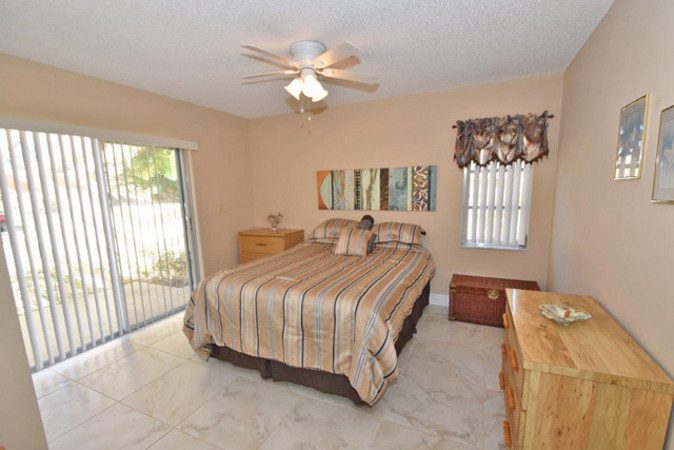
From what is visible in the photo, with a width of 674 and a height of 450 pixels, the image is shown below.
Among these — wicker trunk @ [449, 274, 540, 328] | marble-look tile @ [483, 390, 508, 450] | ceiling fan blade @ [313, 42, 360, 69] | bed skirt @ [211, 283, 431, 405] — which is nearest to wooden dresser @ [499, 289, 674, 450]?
marble-look tile @ [483, 390, 508, 450]

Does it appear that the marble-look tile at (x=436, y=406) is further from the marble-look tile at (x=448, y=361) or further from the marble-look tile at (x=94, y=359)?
the marble-look tile at (x=94, y=359)

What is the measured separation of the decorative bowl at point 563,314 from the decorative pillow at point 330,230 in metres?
2.25

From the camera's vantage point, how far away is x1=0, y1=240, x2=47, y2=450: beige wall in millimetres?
1232

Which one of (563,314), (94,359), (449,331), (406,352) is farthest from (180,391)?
(563,314)

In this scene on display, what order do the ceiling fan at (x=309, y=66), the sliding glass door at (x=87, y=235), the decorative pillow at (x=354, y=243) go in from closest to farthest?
1. the ceiling fan at (x=309, y=66)
2. the sliding glass door at (x=87, y=235)
3. the decorative pillow at (x=354, y=243)

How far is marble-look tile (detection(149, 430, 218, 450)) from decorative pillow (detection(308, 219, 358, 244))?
2.33 metres

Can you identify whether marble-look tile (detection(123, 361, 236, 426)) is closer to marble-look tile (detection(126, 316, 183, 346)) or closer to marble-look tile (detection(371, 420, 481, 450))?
marble-look tile (detection(126, 316, 183, 346))

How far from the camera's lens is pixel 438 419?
5.74 feet

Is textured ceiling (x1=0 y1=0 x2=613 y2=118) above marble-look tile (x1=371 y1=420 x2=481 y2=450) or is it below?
above

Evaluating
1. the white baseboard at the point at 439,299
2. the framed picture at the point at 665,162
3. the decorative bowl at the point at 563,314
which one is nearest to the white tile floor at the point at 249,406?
the decorative bowl at the point at 563,314

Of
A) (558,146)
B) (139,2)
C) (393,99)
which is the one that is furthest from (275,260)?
(558,146)

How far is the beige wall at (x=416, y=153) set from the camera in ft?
9.67

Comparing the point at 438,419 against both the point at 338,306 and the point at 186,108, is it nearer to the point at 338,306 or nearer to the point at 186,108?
the point at 338,306

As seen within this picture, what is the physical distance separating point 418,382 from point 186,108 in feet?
12.2
